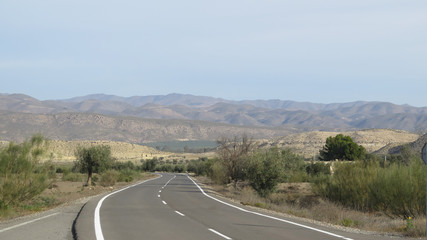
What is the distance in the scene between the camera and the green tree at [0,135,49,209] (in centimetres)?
2261

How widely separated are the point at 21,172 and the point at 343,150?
182ft

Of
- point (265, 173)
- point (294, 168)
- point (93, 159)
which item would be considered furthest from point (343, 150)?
point (265, 173)

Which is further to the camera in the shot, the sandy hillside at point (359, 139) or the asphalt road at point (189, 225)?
the sandy hillside at point (359, 139)

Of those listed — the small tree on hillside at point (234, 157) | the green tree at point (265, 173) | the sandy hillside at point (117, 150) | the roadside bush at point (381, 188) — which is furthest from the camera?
the sandy hillside at point (117, 150)

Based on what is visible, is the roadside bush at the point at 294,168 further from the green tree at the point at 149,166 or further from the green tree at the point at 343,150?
the green tree at the point at 149,166

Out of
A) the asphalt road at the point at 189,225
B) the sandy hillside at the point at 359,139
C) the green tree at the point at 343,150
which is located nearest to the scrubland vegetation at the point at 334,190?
the asphalt road at the point at 189,225

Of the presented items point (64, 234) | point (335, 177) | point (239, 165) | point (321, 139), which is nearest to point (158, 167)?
point (321, 139)

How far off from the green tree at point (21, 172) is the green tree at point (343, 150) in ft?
169

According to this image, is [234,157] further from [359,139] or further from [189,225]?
[359,139]

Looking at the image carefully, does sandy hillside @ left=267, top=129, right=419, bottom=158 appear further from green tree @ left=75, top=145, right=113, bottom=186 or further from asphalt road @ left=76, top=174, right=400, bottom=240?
asphalt road @ left=76, top=174, right=400, bottom=240

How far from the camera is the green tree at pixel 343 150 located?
70.5 m

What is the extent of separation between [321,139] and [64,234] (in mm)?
121561

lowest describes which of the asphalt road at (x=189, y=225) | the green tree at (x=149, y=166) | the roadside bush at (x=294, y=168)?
the green tree at (x=149, y=166)

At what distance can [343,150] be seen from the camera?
236 ft
